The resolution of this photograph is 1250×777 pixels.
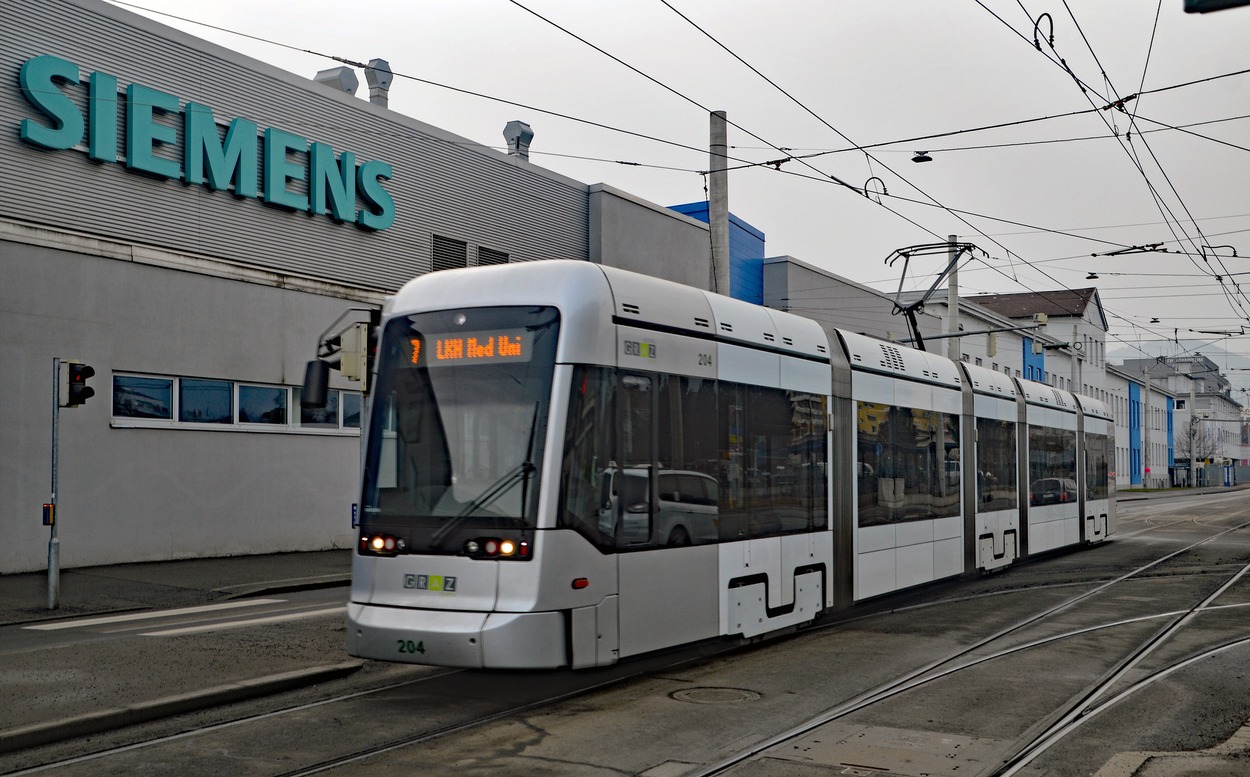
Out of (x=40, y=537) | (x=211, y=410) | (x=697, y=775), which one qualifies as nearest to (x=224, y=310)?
(x=211, y=410)

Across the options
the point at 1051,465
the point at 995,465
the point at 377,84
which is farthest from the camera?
the point at 377,84

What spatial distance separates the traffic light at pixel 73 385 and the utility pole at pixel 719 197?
30.8ft

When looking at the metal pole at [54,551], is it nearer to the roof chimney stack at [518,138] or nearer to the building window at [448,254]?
the building window at [448,254]

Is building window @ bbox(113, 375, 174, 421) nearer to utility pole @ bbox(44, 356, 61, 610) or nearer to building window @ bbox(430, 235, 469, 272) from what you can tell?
utility pole @ bbox(44, 356, 61, 610)

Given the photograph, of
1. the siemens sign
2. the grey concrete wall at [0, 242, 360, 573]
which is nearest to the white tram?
the grey concrete wall at [0, 242, 360, 573]

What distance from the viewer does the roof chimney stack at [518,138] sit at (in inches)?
1220

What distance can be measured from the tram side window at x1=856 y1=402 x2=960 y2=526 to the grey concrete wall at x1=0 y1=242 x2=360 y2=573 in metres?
12.0

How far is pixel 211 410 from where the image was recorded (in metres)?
20.6

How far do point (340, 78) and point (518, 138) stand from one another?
6.57m

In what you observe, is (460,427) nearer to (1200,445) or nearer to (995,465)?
(995,465)

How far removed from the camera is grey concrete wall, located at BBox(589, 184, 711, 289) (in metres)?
30.6

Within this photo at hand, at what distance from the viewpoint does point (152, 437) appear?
19.3 meters

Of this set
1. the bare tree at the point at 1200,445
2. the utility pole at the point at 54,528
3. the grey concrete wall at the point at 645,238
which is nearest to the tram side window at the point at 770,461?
the utility pole at the point at 54,528

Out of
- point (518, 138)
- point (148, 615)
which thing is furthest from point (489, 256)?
point (148, 615)
